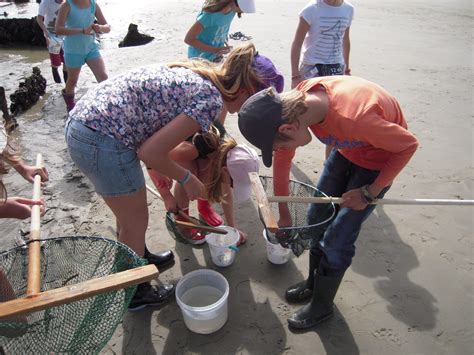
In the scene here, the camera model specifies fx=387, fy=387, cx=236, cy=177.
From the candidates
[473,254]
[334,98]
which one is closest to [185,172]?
[334,98]

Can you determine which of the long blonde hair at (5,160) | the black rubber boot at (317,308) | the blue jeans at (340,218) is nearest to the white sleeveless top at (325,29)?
the blue jeans at (340,218)

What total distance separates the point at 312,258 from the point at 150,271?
138cm

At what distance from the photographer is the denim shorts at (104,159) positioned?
1900mm

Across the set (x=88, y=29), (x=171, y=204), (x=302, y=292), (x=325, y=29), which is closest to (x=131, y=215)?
(x=171, y=204)

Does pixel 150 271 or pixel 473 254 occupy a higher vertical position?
pixel 150 271

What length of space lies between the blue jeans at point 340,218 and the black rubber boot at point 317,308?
11 cm

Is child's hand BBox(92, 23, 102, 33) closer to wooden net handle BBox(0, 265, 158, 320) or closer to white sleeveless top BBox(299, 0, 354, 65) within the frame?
white sleeveless top BBox(299, 0, 354, 65)

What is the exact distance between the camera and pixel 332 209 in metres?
2.38

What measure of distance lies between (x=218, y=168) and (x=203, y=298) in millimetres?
886

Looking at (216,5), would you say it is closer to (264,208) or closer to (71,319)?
(264,208)

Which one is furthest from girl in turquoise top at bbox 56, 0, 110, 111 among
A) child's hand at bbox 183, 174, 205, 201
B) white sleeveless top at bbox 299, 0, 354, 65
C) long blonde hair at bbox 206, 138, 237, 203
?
child's hand at bbox 183, 174, 205, 201

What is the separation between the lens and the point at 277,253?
113 inches

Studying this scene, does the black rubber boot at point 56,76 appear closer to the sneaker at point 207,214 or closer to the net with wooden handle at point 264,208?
the sneaker at point 207,214

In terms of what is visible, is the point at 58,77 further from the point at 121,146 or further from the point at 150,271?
the point at 150,271
